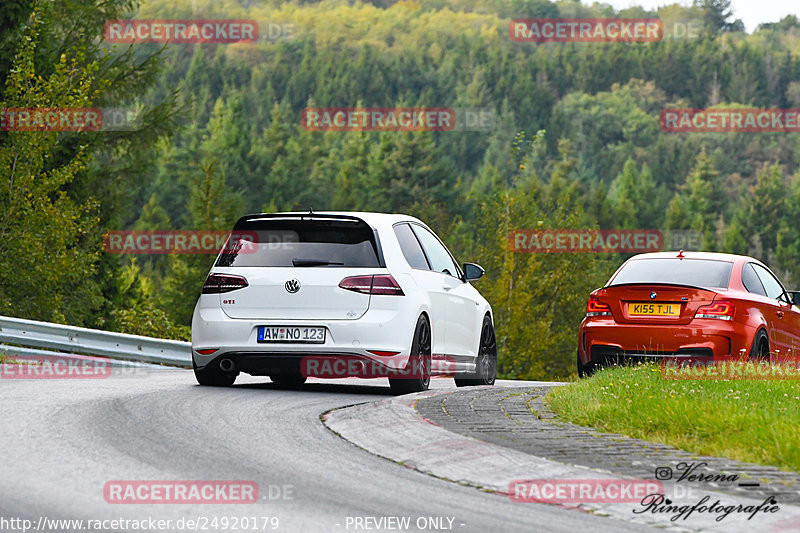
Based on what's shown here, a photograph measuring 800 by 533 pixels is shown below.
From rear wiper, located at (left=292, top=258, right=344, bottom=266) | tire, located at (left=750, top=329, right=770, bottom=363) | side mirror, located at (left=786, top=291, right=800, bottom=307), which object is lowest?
tire, located at (left=750, top=329, right=770, bottom=363)

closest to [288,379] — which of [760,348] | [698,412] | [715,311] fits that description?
[715,311]

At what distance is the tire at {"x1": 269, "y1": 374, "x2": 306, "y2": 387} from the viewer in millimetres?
13211

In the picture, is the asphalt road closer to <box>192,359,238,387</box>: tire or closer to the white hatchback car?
the white hatchback car

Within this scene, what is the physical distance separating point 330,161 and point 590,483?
12468 centimetres

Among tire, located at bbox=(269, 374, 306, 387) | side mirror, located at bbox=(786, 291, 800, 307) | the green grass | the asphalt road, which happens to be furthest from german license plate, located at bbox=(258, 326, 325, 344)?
side mirror, located at bbox=(786, 291, 800, 307)

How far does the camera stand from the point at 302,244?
11.6 meters

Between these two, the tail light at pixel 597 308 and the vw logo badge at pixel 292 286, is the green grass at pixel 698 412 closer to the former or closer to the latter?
the tail light at pixel 597 308

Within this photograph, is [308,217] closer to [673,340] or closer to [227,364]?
[227,364]

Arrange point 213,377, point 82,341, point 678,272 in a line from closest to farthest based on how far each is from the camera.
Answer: point 213,377 → point 678,272 → point 82,341

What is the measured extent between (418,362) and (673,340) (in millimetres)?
3413

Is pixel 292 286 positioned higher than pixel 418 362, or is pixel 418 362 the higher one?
pixel 292 286

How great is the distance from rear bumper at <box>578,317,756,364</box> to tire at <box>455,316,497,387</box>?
1234 mm

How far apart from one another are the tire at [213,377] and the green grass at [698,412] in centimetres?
332

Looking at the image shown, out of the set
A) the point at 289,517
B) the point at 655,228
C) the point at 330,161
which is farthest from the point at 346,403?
the point at 655,228
